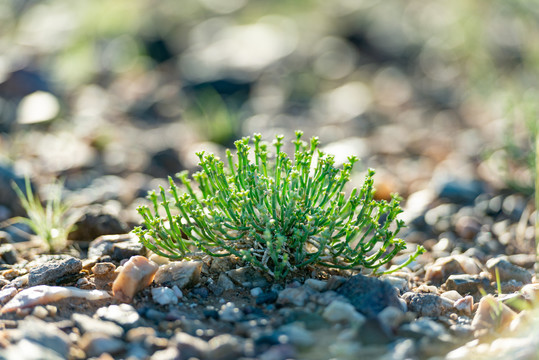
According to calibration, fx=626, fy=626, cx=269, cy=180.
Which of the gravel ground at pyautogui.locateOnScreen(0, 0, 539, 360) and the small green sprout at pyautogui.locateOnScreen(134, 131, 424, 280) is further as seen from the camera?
the small green sprout at pyautogui.locateOnScreen(134, 131, 424, 280)

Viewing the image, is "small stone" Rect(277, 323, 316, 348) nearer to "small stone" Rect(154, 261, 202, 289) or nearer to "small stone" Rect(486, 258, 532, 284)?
"small stone" Rect(154, 261, 202, 289)

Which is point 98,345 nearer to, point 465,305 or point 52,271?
point 52,271

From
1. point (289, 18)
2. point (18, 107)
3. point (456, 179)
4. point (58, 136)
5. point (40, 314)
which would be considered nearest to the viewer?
point (40, 314)

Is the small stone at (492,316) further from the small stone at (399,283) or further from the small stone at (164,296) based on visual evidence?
the small stone at (164,296)

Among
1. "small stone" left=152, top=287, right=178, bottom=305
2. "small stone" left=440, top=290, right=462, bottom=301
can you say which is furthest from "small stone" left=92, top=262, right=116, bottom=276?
"small stone" left=440, top=290, right=462, bottom=301

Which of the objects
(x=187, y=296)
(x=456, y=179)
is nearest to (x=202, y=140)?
(x=456, y=179)

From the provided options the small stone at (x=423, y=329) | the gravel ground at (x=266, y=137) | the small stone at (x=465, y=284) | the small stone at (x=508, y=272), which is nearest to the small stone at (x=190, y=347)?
the gravel ground at (x=266, y=137)

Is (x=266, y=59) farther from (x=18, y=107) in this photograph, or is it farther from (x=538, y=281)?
(x=538, y=281)
